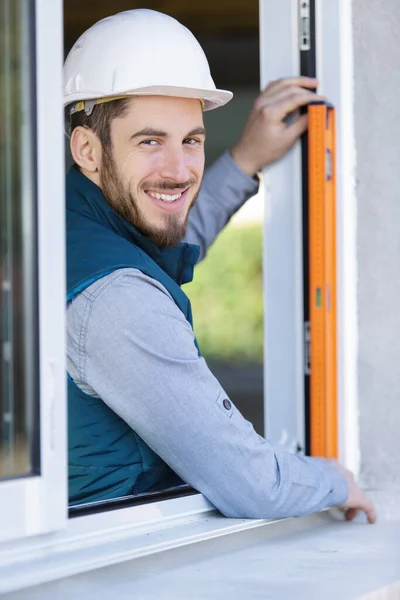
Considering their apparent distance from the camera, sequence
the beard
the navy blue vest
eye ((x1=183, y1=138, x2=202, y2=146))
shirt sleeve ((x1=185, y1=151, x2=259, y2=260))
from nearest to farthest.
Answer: the navy blue vest < the beard < eye ((x1=183, y1=138, x2=202, y2=146)) < shirt sleeve ((x1=185, y1=151, x2=259, y2=260))

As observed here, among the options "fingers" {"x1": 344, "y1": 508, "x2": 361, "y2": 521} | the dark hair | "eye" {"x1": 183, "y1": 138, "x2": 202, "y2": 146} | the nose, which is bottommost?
"fingers" {"x1": 344, "y1": 508, "x2": 361, "y2": 521}

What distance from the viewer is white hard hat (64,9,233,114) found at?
234 cm

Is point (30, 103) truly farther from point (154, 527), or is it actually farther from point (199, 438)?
point (154, 527)

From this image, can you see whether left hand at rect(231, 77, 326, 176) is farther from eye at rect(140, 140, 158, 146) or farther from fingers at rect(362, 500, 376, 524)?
fingers at rect(362, 500, 376, 524)

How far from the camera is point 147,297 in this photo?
213cm

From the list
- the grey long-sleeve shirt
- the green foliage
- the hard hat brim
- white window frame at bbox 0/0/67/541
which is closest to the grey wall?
the hard hat brim

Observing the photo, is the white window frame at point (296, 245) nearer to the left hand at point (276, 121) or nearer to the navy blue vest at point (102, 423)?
the left hand at point (276, 121)

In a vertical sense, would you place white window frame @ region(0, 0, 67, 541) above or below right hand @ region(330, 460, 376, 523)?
above

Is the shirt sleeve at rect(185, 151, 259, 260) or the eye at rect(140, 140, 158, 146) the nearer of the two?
the eye at rect(140, 140, 158, 146)

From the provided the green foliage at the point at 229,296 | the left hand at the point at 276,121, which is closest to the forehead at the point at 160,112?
the left hand at the point at 276,121

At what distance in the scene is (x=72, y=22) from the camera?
8.30 m

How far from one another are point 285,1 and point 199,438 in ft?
3.92

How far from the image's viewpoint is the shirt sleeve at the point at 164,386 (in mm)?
2084

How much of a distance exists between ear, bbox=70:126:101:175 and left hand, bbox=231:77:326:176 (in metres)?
0.50
